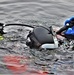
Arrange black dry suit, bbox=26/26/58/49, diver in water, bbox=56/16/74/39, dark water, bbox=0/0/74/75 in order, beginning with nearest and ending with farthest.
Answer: dark water, bbox=0/0/74/75 < black dry suit, bbox=26/26/58/49 < diver in water, bbox=56/16/74/39

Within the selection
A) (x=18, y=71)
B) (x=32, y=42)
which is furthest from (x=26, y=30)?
(x=18, y=71)

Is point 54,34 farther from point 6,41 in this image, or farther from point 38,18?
point 38,18

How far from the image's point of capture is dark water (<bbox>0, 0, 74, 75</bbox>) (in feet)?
15.8

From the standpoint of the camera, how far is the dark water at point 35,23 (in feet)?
15.8

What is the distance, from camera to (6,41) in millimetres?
5625

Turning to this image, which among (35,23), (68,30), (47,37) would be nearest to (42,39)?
(47,37)

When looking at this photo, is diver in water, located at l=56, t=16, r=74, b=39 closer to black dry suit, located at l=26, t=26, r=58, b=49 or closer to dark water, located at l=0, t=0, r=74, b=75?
black dry suit, located at l=26, t=26, r=58, b=49

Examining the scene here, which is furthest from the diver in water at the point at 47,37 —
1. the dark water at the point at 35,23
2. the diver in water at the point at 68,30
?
the dark water at the point at 35,23

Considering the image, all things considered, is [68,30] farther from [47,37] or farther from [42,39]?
[42,39]

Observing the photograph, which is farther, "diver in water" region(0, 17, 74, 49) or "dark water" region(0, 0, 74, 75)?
"diver in water" region(0, 17, 74, 49)

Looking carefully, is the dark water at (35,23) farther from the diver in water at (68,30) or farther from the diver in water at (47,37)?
the diver in water at (68,30)

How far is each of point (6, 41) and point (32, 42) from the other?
76 centimetres

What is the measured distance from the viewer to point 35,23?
7.11 m

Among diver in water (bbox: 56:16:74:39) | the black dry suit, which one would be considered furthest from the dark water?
diver in water (bbox: 56:16:74:39)
